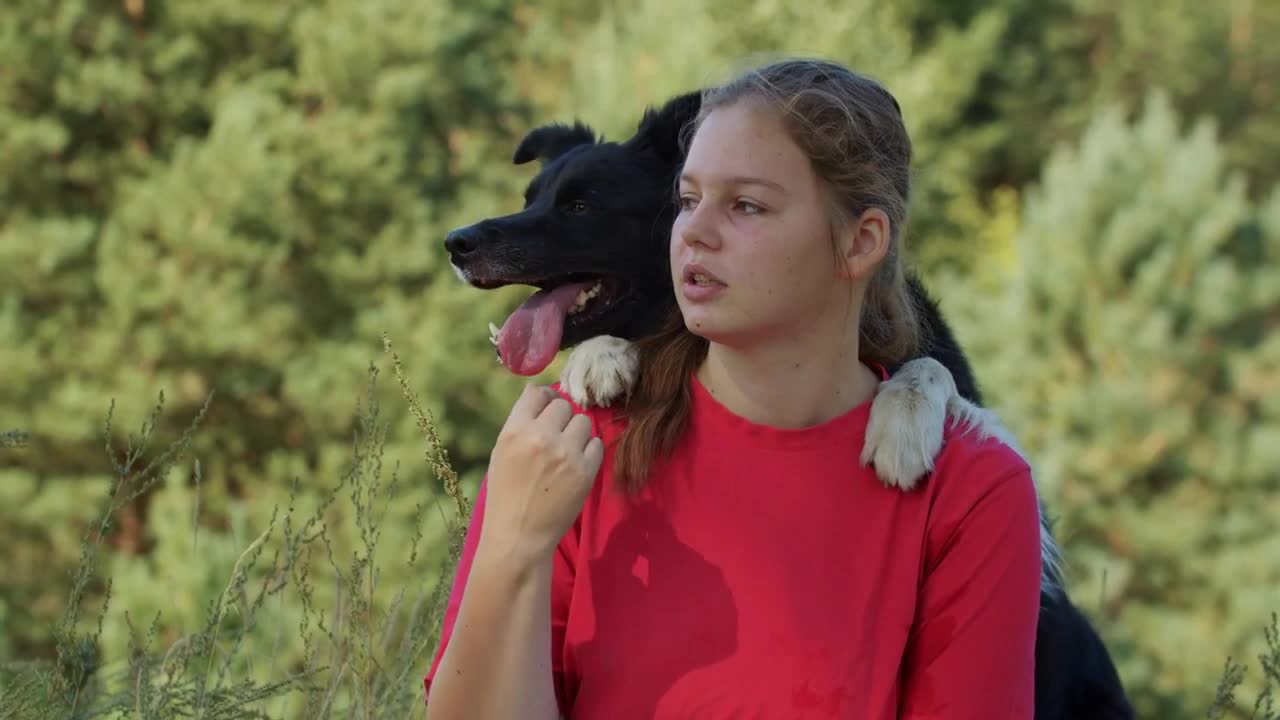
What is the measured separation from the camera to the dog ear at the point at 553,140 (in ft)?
13.7

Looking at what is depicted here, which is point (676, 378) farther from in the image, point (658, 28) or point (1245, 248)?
point (1245, 248)

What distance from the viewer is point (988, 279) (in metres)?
23.4

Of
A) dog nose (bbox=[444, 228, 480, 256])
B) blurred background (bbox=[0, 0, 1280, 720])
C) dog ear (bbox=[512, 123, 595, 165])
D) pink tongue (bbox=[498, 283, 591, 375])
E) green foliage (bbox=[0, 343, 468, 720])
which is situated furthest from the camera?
blurred background (bbox=[0, 0, 1280, 720])

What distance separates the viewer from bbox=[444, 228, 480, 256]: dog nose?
11.7 feet

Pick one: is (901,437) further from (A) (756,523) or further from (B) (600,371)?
(B) (600,371)

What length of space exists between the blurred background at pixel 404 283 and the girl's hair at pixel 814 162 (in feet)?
45.6

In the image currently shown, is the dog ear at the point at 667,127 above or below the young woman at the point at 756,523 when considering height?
above

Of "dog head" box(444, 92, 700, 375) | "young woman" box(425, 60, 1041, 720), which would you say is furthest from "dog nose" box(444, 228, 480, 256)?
"young woman" box(425, 60, 1041, 720)

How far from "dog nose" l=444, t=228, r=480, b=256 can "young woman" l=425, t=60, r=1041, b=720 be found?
1487 millimetres

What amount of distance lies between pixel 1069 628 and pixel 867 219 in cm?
182

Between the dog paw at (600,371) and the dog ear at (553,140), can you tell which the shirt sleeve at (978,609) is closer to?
the dog paw at (600,371)

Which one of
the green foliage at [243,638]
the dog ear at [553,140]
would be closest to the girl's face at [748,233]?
the green foliage at [243,638]

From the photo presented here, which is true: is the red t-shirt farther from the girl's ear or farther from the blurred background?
the blurred background

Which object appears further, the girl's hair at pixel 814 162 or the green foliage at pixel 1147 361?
the green foliage at pixel 1147 361
